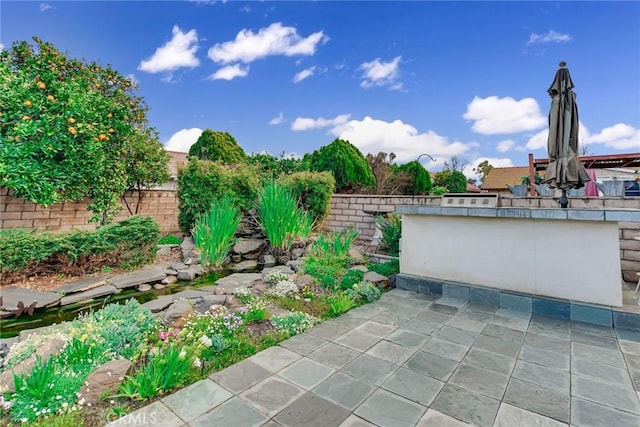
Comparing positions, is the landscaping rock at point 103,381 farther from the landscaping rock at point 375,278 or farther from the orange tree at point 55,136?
the orange tree at point 55,136

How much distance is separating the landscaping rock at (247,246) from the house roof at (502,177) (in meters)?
20.2

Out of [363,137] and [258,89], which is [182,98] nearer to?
[258,89]

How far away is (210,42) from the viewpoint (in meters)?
7.43

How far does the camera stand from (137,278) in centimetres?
455

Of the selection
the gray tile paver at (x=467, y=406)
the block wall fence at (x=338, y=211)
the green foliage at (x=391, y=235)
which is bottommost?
the gray tile paver at (x=467, y=406)

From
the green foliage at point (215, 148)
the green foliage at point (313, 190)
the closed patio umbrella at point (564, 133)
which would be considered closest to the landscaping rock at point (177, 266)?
the green foliage at point (313, 190)

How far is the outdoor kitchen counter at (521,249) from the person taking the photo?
119 inches

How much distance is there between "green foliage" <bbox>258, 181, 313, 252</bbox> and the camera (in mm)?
6074

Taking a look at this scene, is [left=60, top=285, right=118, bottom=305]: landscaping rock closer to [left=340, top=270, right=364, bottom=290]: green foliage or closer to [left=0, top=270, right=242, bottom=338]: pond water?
[left=0, top=270, right=242, bottom=338]: pond water

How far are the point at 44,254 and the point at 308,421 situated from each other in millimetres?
4521

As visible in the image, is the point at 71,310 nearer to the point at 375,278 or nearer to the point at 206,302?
the point at 206,302

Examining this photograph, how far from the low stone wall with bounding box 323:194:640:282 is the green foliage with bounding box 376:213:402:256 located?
36cm

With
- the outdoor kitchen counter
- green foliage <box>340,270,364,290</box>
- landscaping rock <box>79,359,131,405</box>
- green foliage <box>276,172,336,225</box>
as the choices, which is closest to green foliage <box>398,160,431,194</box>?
green foliage <box>276,172,336,225</box>

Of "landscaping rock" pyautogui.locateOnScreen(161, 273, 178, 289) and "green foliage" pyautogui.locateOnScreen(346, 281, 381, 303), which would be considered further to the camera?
"landscaping rock" pyautogui.locateOnScreen(161, 273, 178, 289)
